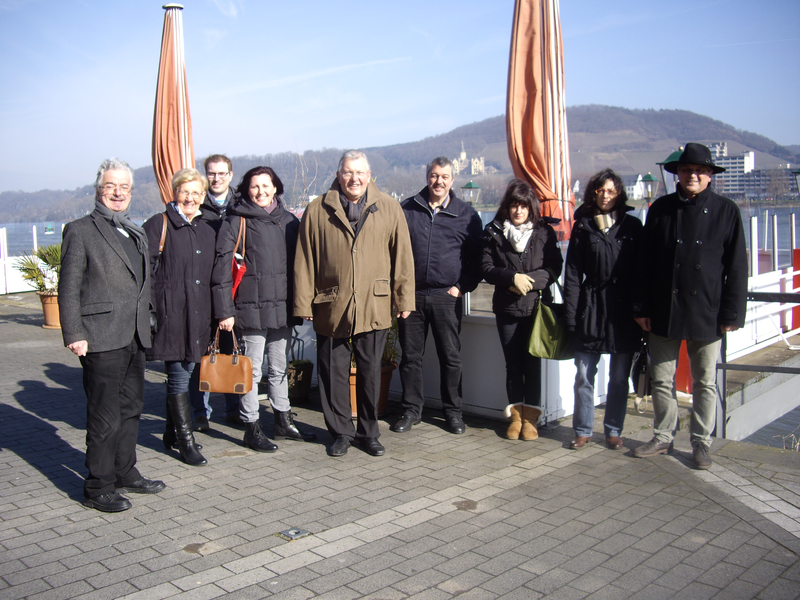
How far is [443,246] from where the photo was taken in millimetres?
5246

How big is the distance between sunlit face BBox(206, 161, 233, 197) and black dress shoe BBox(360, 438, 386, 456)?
2357mm

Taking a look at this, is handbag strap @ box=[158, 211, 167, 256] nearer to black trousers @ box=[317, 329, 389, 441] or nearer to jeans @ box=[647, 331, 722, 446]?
black trousers @ box=[317, 329, 389, 441]

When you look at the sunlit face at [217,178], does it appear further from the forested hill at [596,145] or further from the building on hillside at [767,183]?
the building on hillside at [767,183]

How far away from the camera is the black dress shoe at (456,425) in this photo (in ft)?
17.5

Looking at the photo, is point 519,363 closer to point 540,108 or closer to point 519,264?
point 519,264

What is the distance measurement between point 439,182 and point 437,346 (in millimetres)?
1318

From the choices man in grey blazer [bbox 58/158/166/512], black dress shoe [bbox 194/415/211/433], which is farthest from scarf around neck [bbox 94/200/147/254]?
black dress shoe [bbox 194/415/211/433]

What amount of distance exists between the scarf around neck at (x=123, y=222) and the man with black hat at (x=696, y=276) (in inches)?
130

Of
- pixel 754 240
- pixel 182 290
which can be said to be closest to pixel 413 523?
pixel 182 290

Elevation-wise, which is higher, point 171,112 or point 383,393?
point 171,112

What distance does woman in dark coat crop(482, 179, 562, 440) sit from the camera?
5020 mm

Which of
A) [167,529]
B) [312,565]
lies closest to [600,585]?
[312,565]

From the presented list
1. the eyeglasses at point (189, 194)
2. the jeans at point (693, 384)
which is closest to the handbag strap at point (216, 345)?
the eyeglasses at point (189, 194)

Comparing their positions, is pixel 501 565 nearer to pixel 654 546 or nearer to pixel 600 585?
pixel 600 585
